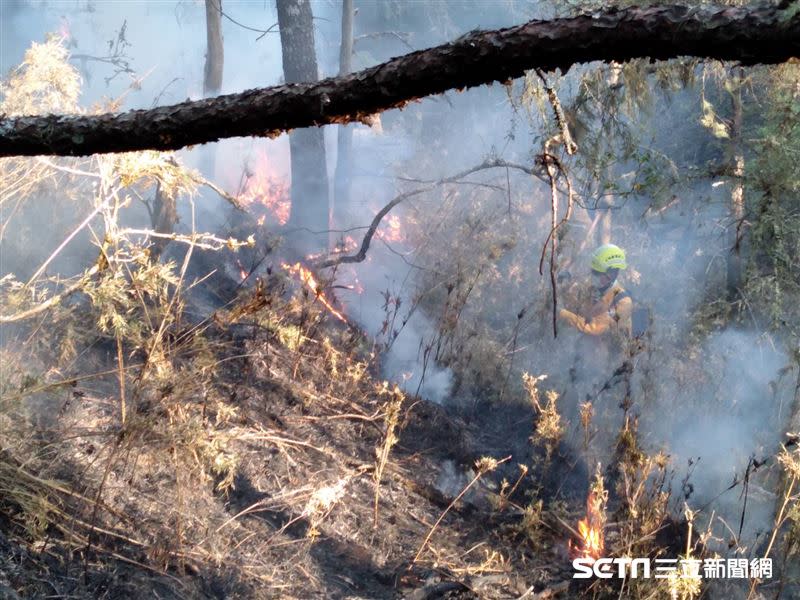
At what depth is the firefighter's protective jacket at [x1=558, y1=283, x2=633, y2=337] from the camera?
7572 mm

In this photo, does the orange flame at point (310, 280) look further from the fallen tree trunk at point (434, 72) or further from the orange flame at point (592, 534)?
the fallen tree trunk at point (434, 72)

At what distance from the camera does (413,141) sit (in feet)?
56.3

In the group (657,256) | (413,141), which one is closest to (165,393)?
(657,256)

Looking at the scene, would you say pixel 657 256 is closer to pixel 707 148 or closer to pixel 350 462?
pixel 707 148

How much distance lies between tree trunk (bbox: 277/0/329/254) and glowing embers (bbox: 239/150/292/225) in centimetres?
64

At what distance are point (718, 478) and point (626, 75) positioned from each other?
4132 mm

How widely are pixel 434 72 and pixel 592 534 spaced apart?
376cm

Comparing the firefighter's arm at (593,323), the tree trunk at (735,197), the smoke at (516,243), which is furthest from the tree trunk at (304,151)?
the tree trunk at (735,197)

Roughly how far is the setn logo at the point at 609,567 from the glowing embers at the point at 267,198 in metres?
7.04

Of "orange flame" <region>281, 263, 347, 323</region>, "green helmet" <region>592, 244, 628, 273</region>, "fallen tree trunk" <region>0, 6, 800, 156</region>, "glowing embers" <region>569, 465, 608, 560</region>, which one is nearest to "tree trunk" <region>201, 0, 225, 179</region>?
"orange flame" <region>281, 263, 347, 323</region>

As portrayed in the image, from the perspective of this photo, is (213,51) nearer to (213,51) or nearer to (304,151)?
(213,51)

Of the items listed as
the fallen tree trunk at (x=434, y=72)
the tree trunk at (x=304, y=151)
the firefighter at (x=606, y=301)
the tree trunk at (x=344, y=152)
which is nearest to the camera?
the fallen tree trunk at (x=434, y=72)

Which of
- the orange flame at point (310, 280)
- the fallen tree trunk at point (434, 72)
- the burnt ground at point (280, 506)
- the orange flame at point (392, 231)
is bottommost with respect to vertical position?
the burnt ground at point (280, 506)

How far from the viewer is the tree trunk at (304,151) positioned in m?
9.73
